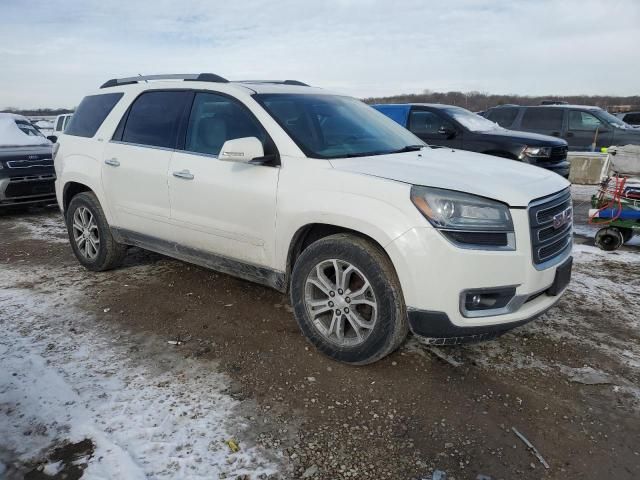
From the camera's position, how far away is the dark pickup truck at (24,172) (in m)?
8.00

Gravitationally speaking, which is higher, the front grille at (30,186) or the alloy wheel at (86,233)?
the front grille at (30,186)

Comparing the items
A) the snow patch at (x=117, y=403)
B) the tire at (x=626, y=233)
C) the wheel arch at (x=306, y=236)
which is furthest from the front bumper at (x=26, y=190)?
the tire at (x=626, y=233)

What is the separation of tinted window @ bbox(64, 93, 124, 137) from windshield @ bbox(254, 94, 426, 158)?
1.93 metres

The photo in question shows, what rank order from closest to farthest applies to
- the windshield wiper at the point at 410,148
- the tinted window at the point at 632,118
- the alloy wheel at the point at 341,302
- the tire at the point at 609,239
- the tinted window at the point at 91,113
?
the alloy wheel at the point at 341,302 → the windshield wiper at the point at 410,148 → the tinted window at the point at 91,113 → the tire at the point at 609,239 → the tinted window at the point at 632,118

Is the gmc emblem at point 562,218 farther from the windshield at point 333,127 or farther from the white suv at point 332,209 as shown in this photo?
the windshield at point 333,127

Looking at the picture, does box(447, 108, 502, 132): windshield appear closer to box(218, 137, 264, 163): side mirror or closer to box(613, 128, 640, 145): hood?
box(613, 128, 640, 145): hood

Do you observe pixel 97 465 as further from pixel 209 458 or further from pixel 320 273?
pixel 320 273

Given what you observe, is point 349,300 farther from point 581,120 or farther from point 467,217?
point 581,120

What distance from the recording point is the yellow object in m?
2.44

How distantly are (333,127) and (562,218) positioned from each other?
177 cm

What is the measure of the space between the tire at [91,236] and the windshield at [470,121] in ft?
20.4

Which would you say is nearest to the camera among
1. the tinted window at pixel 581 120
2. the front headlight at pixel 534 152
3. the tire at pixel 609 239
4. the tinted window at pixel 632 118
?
the tire at pixel 609 239

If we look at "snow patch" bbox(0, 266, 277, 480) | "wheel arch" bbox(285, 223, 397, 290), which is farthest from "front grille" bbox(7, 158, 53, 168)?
"wheel arch" bbox(285, 223, 397, 290)

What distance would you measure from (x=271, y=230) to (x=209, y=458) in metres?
1.55
